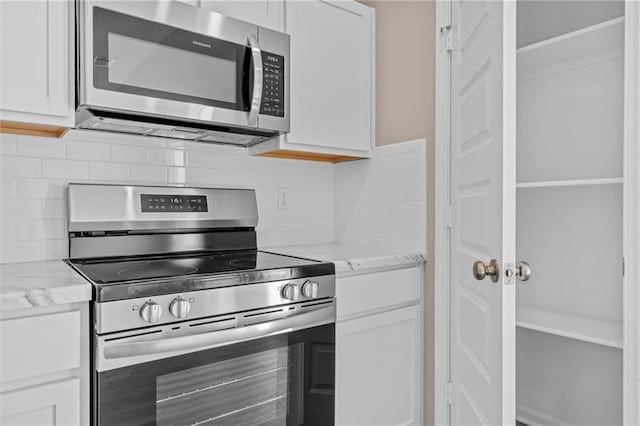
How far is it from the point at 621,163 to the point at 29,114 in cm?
208

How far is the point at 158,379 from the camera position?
1269 mm

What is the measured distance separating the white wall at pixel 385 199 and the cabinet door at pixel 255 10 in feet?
2.62

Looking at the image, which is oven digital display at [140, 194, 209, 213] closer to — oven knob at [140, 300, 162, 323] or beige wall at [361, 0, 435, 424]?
oven knob at [140, 300, 162, 323]

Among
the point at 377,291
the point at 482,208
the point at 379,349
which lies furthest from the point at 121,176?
the point at 482,208

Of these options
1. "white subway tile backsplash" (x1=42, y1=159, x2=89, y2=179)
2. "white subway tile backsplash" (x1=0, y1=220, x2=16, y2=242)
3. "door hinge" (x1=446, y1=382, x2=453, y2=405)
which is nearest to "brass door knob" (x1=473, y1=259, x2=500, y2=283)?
"door hinge" (x1=446, y1=382, x2=453, y2=405)

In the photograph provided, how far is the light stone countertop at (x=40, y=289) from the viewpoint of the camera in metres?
1.09

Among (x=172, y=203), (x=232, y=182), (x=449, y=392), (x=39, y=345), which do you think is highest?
(x=232, y=182)

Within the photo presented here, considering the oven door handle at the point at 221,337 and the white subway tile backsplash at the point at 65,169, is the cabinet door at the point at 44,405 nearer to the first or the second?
the oven door handle at the point at 221,337

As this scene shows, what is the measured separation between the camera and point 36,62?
55.5 inches

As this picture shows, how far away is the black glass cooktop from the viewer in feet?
4.00

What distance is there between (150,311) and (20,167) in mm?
863

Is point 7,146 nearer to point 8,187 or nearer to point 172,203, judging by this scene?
point 8,187

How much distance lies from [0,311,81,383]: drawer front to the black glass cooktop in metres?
0.11

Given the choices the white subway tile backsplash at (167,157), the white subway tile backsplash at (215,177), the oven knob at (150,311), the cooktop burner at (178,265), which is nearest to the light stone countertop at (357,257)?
the cooktop burner at (178,265)
